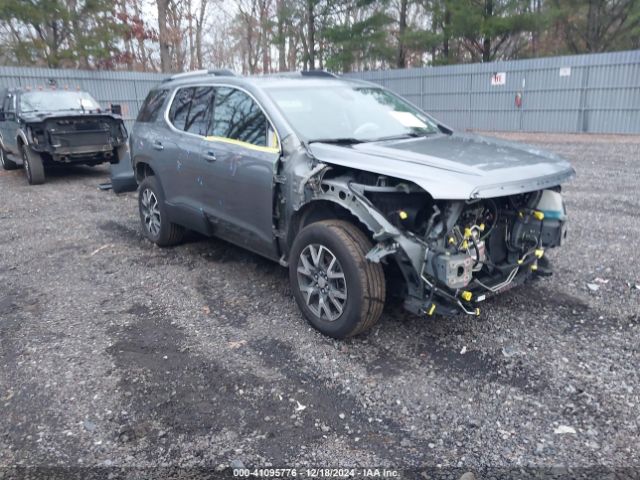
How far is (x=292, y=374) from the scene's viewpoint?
3512 millimetres

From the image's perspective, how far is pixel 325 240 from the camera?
375 cm

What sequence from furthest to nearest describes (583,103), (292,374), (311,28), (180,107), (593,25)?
(311,28)
(593,25)
(583,103)
(180,107)
(292,374)

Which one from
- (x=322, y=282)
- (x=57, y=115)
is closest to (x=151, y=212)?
(x=322, y=282)

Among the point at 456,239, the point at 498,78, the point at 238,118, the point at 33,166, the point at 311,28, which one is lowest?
the point at 33,166

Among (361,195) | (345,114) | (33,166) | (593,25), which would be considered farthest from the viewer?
(593,25)

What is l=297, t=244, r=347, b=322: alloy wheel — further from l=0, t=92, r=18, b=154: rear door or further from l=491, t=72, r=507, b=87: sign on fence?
l=491, t=72, r=507, b=87: sign on fence

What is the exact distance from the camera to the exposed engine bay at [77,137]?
34.1 ft

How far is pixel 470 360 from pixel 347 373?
2.78 feet

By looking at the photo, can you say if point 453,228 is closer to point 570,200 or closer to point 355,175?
point 355,175

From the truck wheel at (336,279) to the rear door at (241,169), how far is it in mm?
561

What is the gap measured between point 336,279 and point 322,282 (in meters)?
0.15

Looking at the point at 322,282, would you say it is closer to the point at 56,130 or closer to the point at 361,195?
the point at 361,195

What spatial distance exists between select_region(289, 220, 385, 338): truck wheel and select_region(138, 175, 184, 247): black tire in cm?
242

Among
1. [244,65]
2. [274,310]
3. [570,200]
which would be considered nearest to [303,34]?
[244,65]
